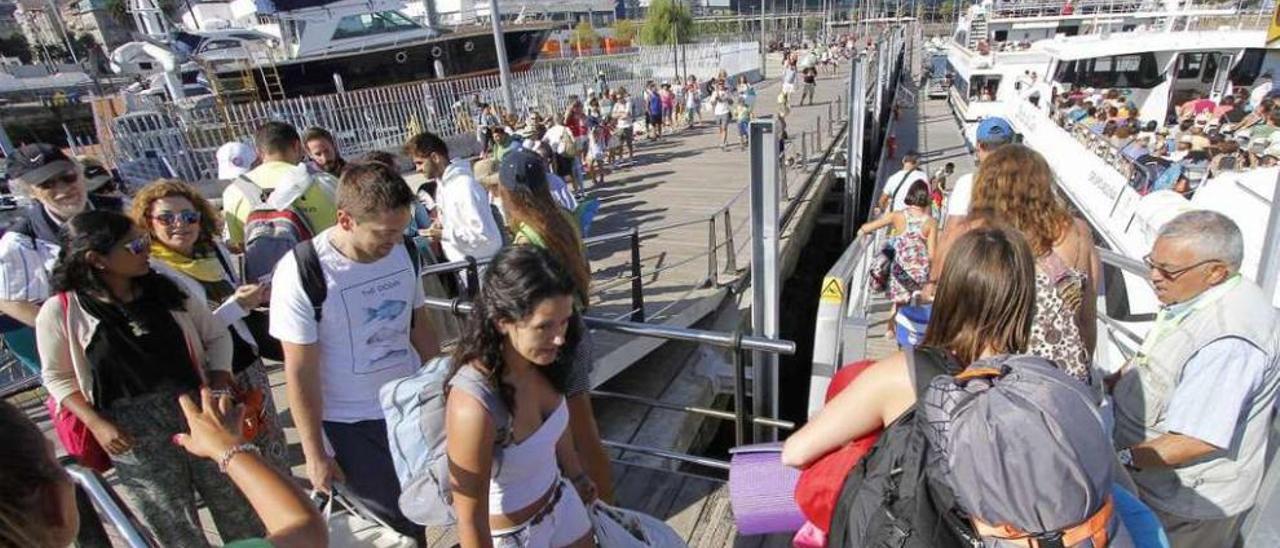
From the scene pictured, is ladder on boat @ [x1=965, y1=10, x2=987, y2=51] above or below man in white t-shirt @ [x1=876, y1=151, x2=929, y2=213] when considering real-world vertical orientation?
above

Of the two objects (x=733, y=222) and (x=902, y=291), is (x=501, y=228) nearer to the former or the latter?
(x=902, y=291)

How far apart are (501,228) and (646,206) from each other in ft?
20.4

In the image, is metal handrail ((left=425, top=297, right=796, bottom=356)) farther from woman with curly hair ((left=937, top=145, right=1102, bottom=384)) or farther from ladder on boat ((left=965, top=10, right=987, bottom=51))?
ladder on boat ((left=965, top=10, right=987, bottom=51))

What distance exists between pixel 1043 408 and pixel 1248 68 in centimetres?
1890

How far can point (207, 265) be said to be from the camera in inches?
111

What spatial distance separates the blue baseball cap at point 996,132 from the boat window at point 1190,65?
1491cm

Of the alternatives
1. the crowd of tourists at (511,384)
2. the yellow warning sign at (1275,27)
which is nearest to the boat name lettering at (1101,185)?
the yellow warning sign at (1275,27)

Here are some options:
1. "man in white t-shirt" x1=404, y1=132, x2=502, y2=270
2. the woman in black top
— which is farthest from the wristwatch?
the woman in black top

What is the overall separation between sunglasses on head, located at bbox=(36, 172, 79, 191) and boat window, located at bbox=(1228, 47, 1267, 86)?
19.7m

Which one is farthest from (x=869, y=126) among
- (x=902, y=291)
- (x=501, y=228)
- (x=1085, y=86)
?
(x=501, y=228)

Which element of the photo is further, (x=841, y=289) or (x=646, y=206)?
(x=646, y=206)

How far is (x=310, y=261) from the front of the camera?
6.70 feet

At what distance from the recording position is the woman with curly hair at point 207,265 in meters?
2.56

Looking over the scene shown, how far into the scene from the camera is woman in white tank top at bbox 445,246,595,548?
1516 mm
